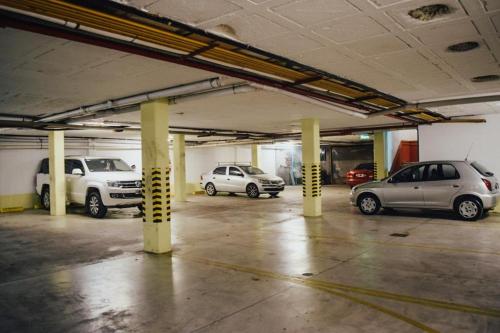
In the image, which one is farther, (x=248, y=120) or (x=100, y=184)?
(x=248, y=120)

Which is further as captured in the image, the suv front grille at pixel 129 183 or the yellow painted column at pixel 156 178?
the suv front grille at pixel 129 183

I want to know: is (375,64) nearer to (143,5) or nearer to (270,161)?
(143,5)

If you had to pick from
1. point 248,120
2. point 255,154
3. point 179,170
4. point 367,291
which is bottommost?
point 367,291

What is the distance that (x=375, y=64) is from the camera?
508 centimetres

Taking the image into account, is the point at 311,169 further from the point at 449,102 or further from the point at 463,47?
the point at 463,47

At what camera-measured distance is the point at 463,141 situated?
11.1m

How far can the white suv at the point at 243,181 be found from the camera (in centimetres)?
1603

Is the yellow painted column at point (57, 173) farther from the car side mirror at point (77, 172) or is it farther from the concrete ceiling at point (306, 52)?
the concrete ceiling at point (306, 52)

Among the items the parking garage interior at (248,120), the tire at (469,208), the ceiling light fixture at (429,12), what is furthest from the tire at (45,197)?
the ceiling light fixture at (429,12)

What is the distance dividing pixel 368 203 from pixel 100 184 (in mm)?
7725

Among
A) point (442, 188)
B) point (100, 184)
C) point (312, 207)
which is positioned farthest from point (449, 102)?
point (100, 184)

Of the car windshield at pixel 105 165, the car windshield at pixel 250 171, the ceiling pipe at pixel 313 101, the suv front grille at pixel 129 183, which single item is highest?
the ceiling pipe at pixel 313 101

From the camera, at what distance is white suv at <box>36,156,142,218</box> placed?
10.8m

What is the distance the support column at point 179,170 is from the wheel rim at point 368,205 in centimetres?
795
